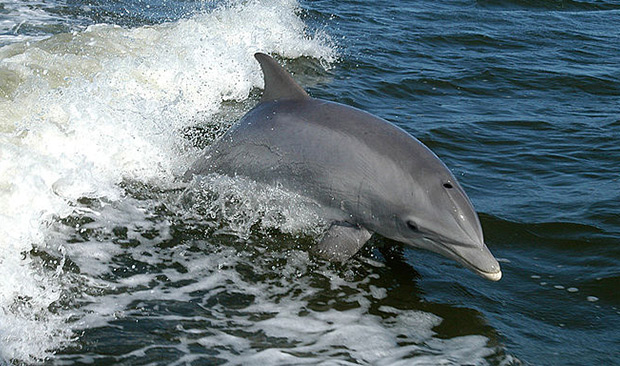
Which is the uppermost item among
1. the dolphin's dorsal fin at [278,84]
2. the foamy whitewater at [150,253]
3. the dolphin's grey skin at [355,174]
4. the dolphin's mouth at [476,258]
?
the dolphin's dorsal fin at [278,84]

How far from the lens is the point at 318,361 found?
16.9 feet

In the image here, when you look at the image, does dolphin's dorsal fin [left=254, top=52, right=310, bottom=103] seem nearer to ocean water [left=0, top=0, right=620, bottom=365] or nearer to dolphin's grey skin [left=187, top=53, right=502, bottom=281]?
dolphin's grey skin [left=187, top=53, right=502, bottom=281]

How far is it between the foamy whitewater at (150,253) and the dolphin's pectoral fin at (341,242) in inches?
5.4

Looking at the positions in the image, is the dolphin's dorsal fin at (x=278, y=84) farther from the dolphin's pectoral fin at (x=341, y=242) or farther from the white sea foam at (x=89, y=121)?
the white sea foam at (x=89, y=121)

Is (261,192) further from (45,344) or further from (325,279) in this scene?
(45,344)

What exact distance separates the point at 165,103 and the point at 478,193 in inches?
179

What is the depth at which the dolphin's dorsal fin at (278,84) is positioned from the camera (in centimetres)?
725

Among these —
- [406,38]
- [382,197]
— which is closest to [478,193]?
[382,197]

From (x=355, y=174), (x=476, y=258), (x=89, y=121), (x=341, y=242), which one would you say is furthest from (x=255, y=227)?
(x=89, y=121)

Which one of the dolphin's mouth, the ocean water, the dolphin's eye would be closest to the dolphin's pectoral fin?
the ocean water

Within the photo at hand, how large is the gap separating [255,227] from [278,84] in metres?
1.44

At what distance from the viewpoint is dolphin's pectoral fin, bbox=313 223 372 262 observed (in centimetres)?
652

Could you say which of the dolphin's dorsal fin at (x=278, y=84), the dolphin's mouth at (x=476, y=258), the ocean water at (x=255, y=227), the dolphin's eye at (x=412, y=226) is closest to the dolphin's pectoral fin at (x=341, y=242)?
the ocean water at (x=255, y=227)

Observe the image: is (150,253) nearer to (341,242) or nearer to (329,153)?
(341,242)
